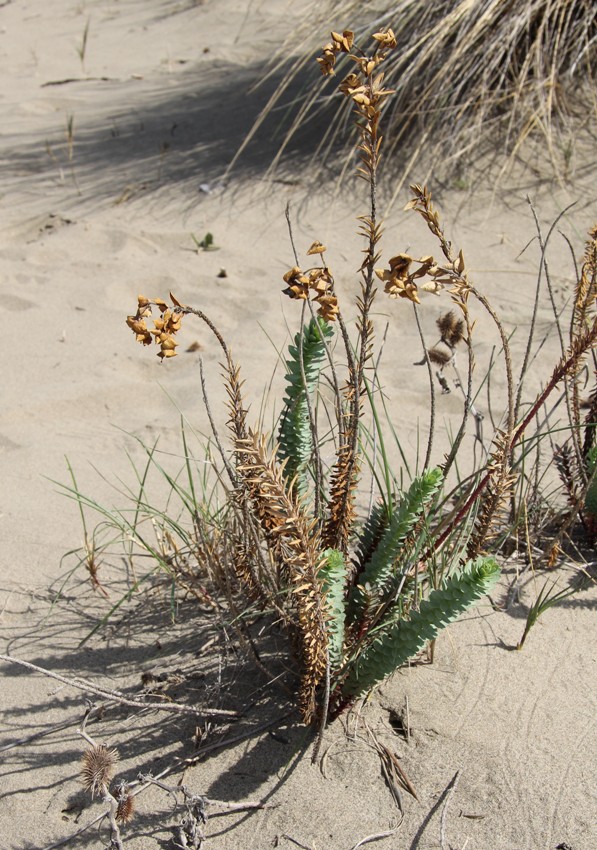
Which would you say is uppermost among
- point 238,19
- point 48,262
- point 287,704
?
point 238,19

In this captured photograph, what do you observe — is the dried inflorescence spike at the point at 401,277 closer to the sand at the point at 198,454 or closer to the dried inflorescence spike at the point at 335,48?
the dried inflorescence spike at the point at 335,48

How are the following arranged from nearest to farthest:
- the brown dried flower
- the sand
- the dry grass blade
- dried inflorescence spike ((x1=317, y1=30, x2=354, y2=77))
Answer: dried inflorescence spike ((x1=317, y1=30, x2=354, y2=77)) → the brown dried flower → the sand → the dry grass blade

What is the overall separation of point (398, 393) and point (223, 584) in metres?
1.17

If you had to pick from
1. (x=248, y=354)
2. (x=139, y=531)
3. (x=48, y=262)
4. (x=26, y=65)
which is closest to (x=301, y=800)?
(x=139, y=531)

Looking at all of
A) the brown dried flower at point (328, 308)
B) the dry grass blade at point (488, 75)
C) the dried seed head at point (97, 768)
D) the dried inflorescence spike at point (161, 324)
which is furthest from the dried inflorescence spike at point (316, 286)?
the dry grass blade at point (488, 75)

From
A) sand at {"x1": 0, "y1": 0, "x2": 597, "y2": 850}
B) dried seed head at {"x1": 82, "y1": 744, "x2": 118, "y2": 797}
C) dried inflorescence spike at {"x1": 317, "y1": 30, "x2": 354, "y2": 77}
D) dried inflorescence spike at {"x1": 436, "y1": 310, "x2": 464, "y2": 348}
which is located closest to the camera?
dried inflorescence spike at {"x1": 317, "y1": 30, "x2": 354, "y2": 77}

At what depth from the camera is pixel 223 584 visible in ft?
6.35

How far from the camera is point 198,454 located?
262 cm

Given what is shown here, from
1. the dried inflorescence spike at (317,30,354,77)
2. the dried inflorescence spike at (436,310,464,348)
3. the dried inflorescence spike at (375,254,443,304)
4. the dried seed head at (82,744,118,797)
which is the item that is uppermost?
the dried inflorescence spike at (317,30,354,77)

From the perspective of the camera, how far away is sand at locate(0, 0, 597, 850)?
1578mm

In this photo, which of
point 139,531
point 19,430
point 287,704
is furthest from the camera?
point 19,430

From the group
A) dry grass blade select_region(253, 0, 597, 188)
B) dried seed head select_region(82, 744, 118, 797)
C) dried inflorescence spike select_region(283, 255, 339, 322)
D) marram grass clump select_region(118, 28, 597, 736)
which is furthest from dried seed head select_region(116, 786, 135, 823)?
dry grass blade select_region(253, 0, 597, 188)

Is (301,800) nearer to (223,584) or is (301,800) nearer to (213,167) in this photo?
(223,584)

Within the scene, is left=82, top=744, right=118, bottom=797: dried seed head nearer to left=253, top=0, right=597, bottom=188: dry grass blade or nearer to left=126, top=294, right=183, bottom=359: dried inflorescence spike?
left=126, top=294, right=183, bottom=359: dried inflorescence spike
